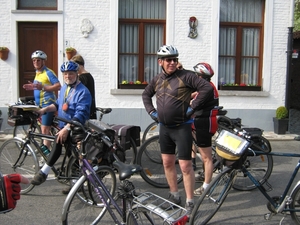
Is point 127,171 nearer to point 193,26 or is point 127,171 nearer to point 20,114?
point 20,114

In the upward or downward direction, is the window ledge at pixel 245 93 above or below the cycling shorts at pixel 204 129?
above

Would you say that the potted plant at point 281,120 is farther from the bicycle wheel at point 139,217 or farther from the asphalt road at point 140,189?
the bicycle wheel at point 139,217

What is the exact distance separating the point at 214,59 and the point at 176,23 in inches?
51.5

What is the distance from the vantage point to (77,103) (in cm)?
462

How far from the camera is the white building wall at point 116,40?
931 cm

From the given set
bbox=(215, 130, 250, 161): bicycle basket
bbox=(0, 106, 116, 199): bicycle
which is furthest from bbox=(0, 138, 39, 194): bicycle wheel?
bbox=(215, 130, 250, 161): bicycle basket

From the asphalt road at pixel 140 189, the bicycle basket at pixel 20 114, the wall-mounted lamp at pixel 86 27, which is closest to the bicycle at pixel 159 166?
the asphalt road at pixel 140 189

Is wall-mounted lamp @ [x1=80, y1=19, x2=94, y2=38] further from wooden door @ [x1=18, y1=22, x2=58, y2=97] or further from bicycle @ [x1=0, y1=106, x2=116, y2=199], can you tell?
bicycle @ [x1=0, y1=106, x2=116, y2=199]

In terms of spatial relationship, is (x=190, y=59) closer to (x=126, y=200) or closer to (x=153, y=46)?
Result: (x=153, y=46)

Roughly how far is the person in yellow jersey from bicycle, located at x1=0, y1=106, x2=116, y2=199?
93 centimetres

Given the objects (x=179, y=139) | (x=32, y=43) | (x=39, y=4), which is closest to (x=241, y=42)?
(x=39, y=4)

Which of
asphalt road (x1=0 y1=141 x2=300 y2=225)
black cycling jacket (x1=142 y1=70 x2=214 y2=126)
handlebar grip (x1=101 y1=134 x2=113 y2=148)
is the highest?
black cycling jacket (x1=142 y1=70 x2=214 y2=126)

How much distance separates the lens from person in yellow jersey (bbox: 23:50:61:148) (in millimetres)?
5973

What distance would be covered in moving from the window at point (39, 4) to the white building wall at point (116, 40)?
0.29m
